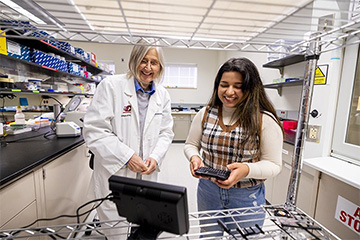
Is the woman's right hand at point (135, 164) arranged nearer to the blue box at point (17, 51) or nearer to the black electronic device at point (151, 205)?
the black electronic device at point (151, 205)

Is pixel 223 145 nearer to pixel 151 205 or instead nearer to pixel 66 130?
pixel 151 205

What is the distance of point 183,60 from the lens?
549cm

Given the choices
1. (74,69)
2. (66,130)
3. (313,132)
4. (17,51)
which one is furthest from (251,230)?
(74,69)

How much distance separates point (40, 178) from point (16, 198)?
0.19 m

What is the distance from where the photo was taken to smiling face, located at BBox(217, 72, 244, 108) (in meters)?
0.82

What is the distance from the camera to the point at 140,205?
1.45 ft

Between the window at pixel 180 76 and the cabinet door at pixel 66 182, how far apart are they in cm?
420

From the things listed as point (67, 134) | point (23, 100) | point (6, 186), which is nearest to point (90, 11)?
point (6, 186)

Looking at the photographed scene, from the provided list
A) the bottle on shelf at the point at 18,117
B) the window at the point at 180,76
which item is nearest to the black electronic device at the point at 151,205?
the bottle on shelf at the point at 18,117

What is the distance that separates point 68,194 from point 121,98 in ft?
3.14

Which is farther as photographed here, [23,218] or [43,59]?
[43,59]

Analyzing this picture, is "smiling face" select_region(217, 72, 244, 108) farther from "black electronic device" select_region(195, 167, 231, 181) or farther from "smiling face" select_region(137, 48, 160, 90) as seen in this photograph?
"smiling face" select_region(137, 48, 160, 90)

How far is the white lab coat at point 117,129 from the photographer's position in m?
1.06

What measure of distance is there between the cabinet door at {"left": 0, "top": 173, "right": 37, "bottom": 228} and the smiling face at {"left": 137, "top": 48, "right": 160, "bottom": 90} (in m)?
0.83
